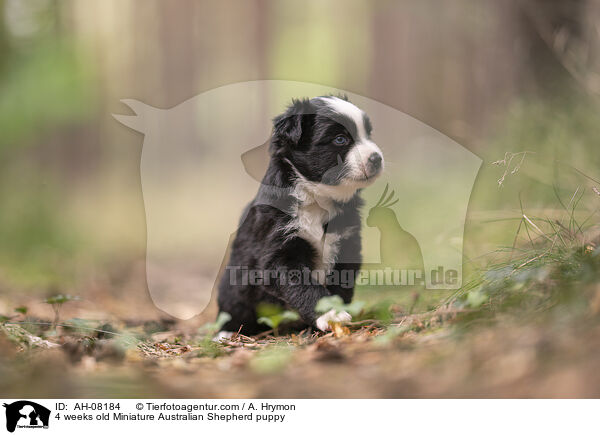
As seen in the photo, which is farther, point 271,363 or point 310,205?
point 310,205

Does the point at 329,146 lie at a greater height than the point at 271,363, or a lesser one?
greater

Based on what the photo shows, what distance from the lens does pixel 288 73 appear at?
5496 millimetres

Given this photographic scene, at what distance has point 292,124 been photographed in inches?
127

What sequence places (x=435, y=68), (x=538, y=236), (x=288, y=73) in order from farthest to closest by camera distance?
(x=435, y=68) < (x=288, y=73) < (x=538, y=236)

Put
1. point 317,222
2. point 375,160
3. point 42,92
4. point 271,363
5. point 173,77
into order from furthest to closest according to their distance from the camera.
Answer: point 173,77
point 42,92
point 317,222
point 375,160
point 271,363

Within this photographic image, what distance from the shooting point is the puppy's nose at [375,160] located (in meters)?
3.12

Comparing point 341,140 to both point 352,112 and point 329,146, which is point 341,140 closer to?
point 329,146

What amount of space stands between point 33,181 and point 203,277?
2478 mm

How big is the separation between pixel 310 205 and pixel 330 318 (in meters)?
0.75

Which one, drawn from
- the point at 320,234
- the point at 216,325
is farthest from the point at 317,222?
the point at 216,325

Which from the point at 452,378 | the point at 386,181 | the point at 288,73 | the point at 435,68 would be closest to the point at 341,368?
the point at 452,378

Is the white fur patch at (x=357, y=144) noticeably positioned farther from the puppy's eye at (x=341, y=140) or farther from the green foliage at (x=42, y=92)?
the green foliage at (x=42, y=92)

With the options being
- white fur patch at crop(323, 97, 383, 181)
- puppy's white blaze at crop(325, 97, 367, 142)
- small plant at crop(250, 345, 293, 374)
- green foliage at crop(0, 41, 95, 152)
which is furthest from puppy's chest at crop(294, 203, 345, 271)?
green foliage at crop(0, 41, 95, 152)
